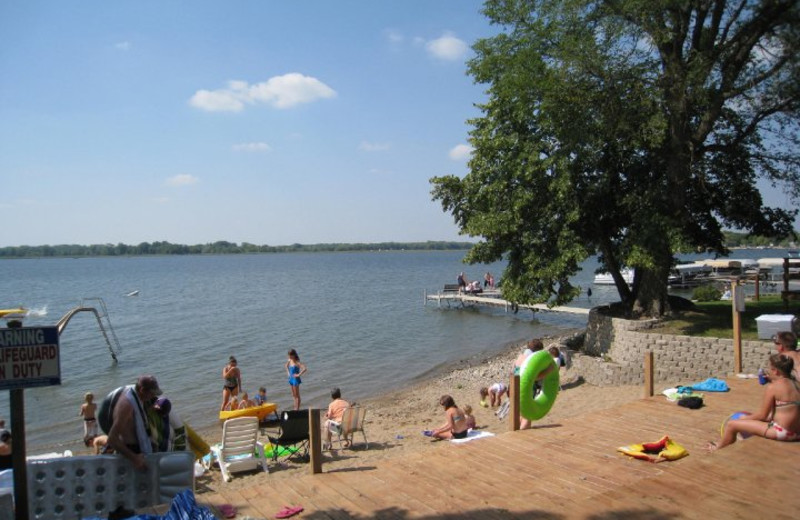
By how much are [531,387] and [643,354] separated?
8150mm

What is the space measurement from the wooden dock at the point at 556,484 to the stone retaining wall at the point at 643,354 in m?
6.13

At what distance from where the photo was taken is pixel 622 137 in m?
16.8

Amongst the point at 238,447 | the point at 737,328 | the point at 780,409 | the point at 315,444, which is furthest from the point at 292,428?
the point at 737,328

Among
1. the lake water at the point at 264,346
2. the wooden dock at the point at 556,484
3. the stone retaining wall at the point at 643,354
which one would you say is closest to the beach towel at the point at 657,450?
the wooden dock at the point at 556,484

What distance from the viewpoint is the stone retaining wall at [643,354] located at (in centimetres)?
1349

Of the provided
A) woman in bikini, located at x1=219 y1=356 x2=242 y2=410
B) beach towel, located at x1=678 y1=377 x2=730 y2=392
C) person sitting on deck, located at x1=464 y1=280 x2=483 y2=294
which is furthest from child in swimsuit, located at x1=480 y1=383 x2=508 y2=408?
person sitting on deck, located at x1=464 y1=280 x2=483 y2=294

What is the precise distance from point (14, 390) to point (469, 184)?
628 inches

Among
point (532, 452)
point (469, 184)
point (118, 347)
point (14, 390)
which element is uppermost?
point (469, 184)

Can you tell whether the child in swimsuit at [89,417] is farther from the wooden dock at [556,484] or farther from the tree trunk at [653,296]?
the tree trunk at [653,296]

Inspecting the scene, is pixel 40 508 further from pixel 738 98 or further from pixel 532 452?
pixel 738 98

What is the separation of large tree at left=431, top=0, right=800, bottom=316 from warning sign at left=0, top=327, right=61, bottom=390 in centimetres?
1393

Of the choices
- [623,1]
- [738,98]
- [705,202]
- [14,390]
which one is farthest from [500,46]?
[14,390]

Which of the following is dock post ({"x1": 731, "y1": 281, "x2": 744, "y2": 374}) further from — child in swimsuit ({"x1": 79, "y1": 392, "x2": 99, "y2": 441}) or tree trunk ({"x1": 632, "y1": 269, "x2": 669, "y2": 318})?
child in swimsuit ({"x1": 79, "y1": 392, "x2": 99, "y2": 441})

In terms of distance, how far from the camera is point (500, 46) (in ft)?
59.5
